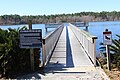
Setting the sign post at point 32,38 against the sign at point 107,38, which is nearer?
the sign post at point 32,38

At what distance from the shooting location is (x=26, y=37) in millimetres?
11617

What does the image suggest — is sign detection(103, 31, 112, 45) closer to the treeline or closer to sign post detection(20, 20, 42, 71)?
sign post detection(20, 20, 42, 71)

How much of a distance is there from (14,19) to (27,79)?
6413 inches

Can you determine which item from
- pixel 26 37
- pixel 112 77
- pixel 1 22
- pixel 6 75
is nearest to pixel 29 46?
pixel 26 37

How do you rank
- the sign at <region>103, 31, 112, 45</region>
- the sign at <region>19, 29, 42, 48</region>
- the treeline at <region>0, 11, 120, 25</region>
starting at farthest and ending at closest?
the treeline at <region>0, 11, 120, 25</region>
the sign at <region>103, 31, 112, 45</region>
the sign at <region>19, 29, 42, 48</region>

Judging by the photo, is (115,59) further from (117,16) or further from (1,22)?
(117,16)

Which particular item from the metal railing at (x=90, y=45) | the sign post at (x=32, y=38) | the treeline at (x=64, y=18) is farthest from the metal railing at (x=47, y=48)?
the treeline at (x=64, y=18)

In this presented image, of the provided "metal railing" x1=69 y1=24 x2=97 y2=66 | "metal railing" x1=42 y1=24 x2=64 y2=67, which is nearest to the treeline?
"metal railing" x1=42 y1=24 x2=64 y2=67

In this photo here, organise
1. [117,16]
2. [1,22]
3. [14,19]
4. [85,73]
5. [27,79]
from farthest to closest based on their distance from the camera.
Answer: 1. [117,16]
2. [14,19]
3. [1,22]
4. [85,73]
5. [27,79]

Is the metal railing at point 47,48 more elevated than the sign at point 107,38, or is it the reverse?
the sign at point 107,38

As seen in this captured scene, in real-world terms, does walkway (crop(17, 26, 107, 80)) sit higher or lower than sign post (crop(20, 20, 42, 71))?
lower

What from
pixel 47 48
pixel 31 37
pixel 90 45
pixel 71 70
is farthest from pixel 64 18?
pixel 31 37

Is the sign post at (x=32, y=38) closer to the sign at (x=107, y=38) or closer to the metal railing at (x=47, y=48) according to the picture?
the metal railing at (x=47, y=48)

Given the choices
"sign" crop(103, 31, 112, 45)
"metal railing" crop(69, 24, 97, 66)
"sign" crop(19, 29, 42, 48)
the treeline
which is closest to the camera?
"sign" crop(19, 29, 42, 48)
